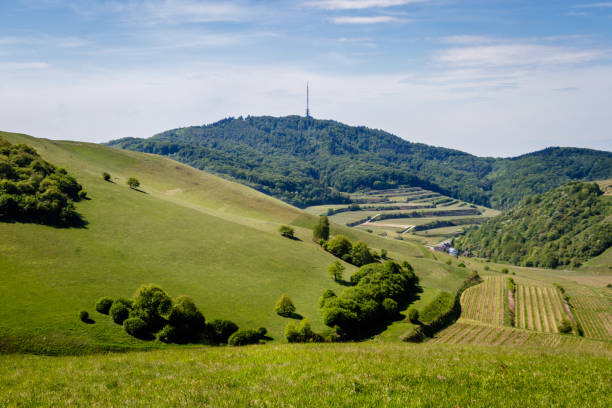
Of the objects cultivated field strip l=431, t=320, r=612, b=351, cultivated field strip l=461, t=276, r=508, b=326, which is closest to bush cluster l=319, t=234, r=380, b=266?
cultivated field strip l=461, t=276, r=508, b=326

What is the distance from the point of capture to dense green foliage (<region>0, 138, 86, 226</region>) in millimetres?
72500

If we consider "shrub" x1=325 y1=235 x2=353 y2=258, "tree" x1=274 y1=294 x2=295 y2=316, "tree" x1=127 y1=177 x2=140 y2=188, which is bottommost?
"tree" x1=274 y1=294 x2=295 y2=316

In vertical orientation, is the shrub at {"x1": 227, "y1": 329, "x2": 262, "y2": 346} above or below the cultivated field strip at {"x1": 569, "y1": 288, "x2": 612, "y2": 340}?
above

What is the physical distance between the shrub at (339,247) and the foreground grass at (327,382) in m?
92.0

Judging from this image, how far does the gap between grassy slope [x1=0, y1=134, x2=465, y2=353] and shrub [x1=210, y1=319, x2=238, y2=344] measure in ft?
16.5

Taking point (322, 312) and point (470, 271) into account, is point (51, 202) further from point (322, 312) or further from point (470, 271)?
point (470, 271)

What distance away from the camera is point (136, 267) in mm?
67312

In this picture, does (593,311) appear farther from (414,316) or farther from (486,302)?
(414,316)

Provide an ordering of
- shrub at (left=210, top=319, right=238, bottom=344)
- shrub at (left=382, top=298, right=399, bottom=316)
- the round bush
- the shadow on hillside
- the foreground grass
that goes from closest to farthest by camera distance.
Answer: the foreground grass → the round bush → shrub at (left=210, top=319, right=238, bottom=344) → the shadow on hillside → shrub at (left=382, top=298, right=399, bottom=316)

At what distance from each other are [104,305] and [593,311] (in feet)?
395

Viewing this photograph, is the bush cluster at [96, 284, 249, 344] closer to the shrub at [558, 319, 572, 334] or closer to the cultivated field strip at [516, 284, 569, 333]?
the cultivated field strip at [516, 284, 569, 333]

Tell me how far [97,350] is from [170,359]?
2768cm

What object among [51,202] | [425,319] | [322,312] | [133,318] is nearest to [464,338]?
[425,319]

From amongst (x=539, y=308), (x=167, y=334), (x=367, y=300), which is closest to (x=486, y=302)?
(x=539, y=308)
